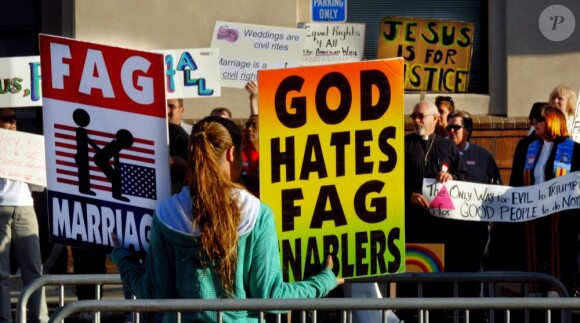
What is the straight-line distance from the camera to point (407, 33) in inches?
484

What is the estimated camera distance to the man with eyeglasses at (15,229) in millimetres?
10281

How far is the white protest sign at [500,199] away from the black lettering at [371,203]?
439 cm

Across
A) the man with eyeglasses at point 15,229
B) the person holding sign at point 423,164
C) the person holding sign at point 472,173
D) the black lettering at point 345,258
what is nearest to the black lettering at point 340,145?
the black lettering at point 345,258

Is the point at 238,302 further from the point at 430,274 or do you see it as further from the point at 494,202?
the point at 494,202

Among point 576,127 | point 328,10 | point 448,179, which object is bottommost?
point 448,179

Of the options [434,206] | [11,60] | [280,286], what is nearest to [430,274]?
[280,286]

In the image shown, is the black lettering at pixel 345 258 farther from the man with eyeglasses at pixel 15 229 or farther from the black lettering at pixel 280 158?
the man with eyeglasses at pixel 15 229

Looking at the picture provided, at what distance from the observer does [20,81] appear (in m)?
11.0

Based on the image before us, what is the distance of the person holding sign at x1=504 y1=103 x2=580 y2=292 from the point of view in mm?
10352

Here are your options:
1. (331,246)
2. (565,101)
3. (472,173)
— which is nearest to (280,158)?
(331,246)

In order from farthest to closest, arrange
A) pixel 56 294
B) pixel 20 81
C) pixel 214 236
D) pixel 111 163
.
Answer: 1. pixel 56 294
2. pixel 20 81
3. pixel 111 163
4. pixel 214 236

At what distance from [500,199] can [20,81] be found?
3.85m

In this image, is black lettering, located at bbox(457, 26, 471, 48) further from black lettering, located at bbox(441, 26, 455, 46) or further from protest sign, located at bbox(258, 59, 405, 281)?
protest sign, located at bbox(258, 59, 405, 281)

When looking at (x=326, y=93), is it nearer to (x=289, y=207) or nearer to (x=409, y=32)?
(x=289, y=207)
